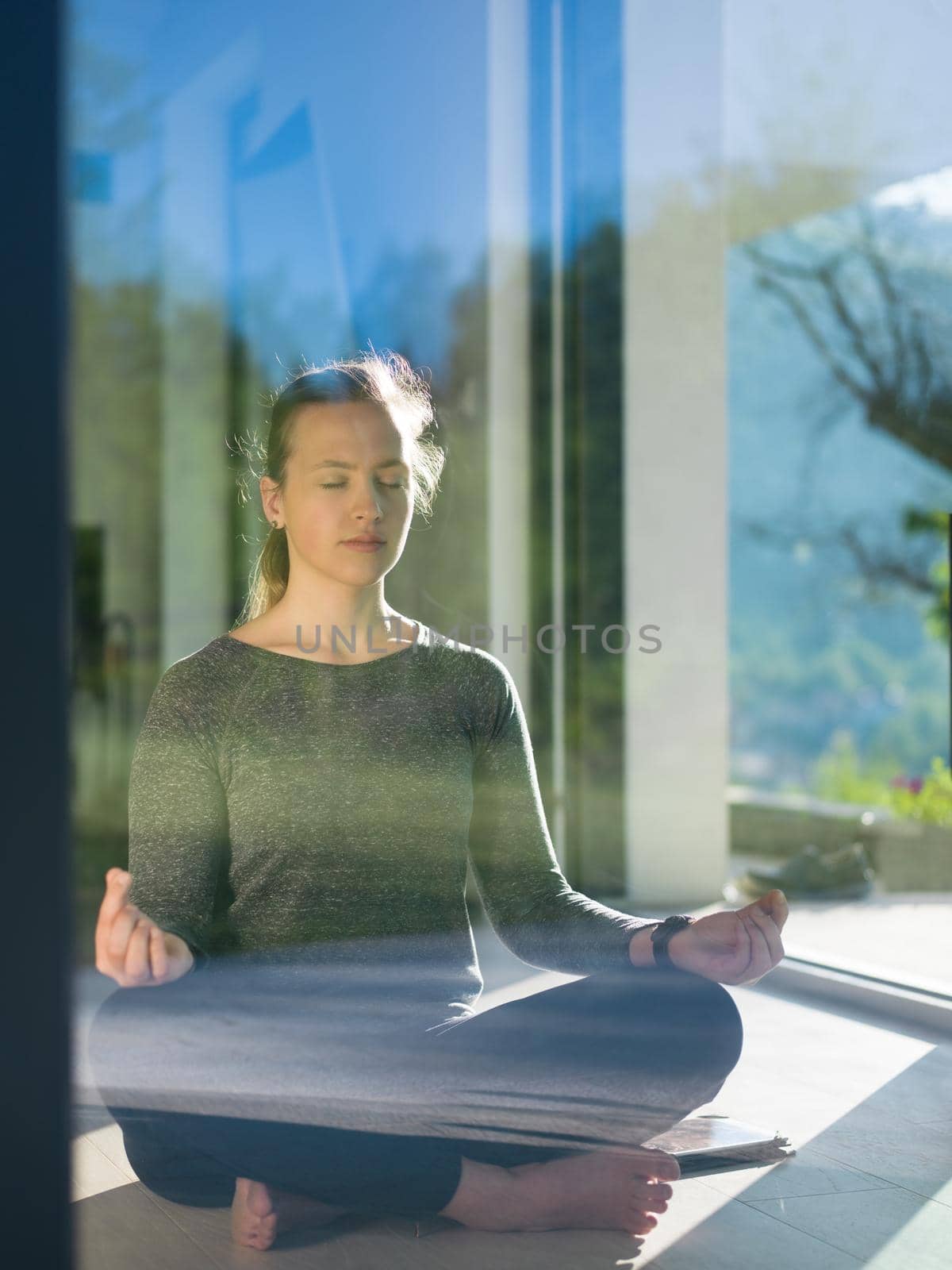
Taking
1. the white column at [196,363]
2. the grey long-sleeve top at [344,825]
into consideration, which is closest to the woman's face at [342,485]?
the grey long-sleeve top at [344,825]

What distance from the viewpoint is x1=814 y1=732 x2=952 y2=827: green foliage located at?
2.61 m

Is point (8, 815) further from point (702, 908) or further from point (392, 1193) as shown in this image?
point (702, 908)

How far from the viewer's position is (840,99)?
2.49 metres

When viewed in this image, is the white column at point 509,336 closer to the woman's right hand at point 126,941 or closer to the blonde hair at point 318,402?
the blonde hair at point 318,402

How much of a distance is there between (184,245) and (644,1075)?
1.92m

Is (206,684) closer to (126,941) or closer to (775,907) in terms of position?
(126,941)

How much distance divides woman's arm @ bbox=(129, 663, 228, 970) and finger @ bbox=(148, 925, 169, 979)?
0.12m

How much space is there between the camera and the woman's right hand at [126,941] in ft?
3.14

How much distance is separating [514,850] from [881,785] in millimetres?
1720

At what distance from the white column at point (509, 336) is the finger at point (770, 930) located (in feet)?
5.78

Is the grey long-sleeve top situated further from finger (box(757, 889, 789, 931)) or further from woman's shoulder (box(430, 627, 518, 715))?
finger (box(757, 889, 789, 931))

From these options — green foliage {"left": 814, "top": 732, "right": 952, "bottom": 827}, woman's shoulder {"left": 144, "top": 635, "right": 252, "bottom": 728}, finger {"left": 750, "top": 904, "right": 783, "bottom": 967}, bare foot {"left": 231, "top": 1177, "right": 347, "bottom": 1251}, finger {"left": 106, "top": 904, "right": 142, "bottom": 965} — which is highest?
woman's shoulder {"left": 144, "top": 635, "right": 252, "bottom": 728}

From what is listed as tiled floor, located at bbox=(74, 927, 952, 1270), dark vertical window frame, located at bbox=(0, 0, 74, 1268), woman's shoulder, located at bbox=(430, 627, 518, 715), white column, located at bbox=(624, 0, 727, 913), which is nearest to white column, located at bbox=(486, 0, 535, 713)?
white column, located at bbox=(624, 0, 727, 913)

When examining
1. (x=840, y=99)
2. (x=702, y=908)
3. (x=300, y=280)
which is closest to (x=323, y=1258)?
(x=702, y=908)
